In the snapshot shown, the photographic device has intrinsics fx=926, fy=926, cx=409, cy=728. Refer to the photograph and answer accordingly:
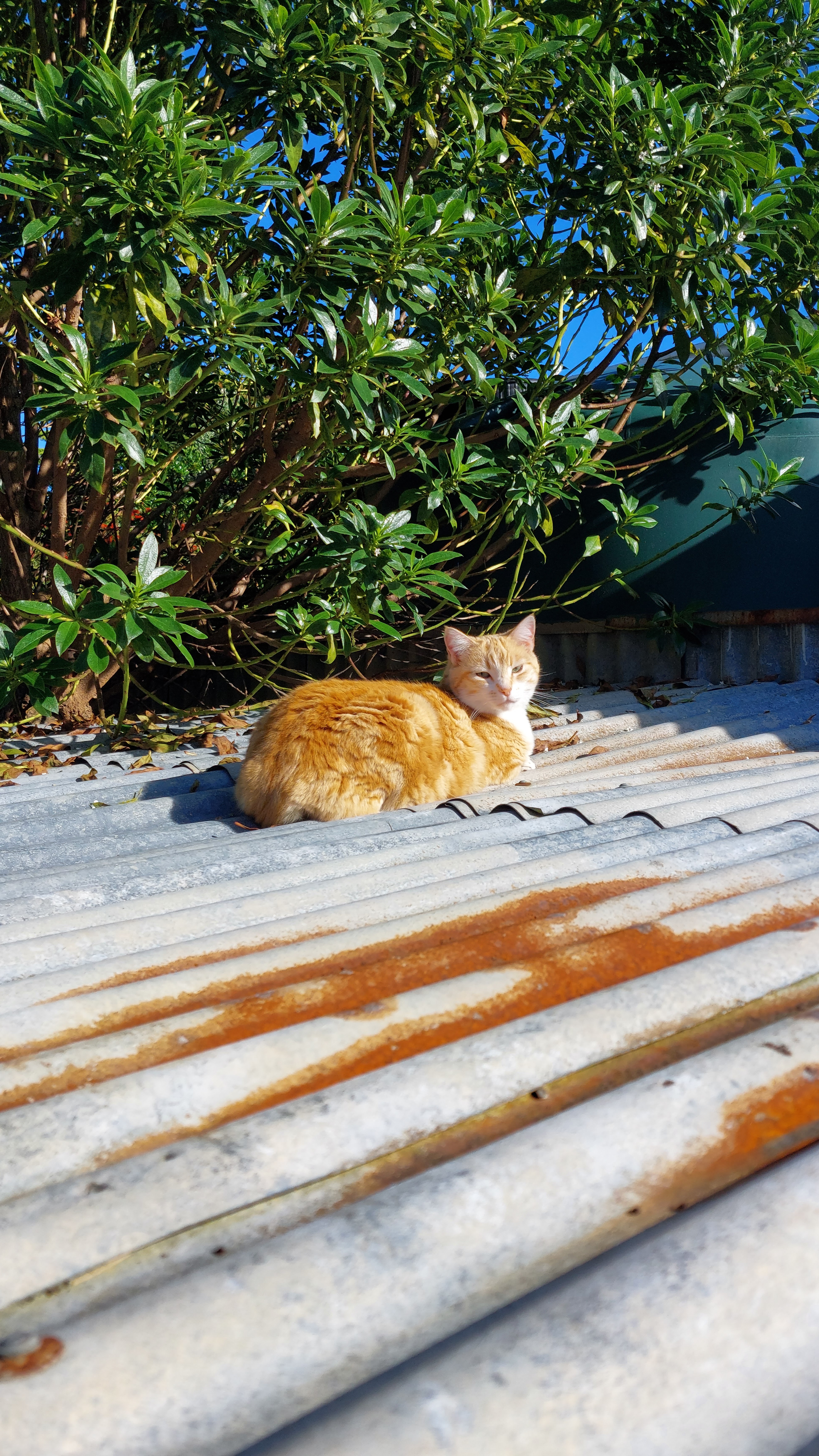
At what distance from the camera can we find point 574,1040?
114cm

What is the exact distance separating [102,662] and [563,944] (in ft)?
7.24

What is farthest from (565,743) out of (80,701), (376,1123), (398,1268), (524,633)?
(398,1268)

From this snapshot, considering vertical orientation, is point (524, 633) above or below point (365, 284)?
below

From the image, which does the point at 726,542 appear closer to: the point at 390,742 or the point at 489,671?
the point at 489,671

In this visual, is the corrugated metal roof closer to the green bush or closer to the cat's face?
the cat's face

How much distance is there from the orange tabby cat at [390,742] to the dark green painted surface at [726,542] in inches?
71.5

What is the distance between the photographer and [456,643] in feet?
12.3

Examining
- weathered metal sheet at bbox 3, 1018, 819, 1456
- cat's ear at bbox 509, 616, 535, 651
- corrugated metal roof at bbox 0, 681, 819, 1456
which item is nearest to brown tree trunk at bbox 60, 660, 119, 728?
cat's ear at bbox 509, 616, 535, 651

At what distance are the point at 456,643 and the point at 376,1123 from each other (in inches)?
113

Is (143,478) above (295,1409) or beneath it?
above

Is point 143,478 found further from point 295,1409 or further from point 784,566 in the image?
point 295,1409

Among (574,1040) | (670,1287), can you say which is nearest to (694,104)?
(574,1040)

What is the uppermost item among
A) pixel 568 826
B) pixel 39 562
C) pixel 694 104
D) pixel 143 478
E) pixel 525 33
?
pixel 525 33

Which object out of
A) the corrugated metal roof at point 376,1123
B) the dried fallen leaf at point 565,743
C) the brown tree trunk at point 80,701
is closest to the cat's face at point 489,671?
the dried fallen leaf at point 565,743
